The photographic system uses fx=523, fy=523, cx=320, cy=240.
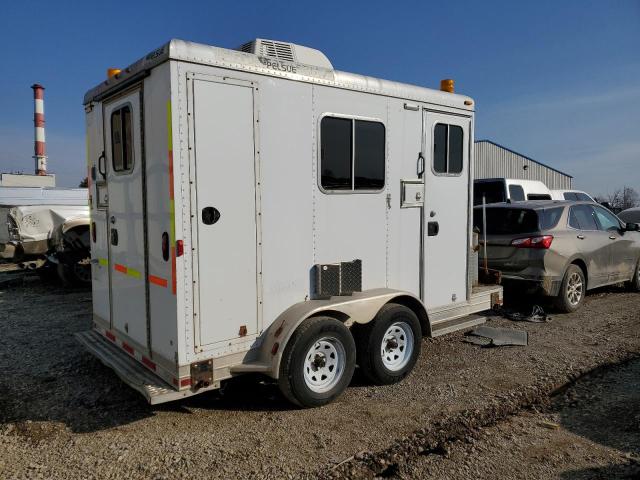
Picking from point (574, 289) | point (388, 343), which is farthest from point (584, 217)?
point (388, 343)

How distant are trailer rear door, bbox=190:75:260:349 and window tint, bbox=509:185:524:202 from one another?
9547 millimetres

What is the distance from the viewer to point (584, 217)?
8.27 meters

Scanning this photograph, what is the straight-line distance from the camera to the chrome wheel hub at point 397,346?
4879 mm

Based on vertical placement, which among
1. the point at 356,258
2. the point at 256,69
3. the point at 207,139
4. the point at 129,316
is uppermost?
the point at 256,69

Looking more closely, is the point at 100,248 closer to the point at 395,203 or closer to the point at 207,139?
the point at 207,139

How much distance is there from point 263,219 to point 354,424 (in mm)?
1742

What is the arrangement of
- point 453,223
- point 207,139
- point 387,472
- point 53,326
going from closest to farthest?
point 387,472, point 207,139, point 453,223, point 53,326

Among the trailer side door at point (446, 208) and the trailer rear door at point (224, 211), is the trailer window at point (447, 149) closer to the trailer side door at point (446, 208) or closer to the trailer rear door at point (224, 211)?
the trailer side door at point (446, 208)

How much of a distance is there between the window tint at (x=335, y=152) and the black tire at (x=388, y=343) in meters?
1.24

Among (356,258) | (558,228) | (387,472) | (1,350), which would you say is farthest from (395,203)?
(1,350)

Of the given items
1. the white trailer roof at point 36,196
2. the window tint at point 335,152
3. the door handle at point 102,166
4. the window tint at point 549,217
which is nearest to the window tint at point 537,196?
the window tint at point 549,217

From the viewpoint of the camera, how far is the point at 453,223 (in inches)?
224

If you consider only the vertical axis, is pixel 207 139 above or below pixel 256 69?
below

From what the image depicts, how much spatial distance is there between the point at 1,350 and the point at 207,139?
4.29m
